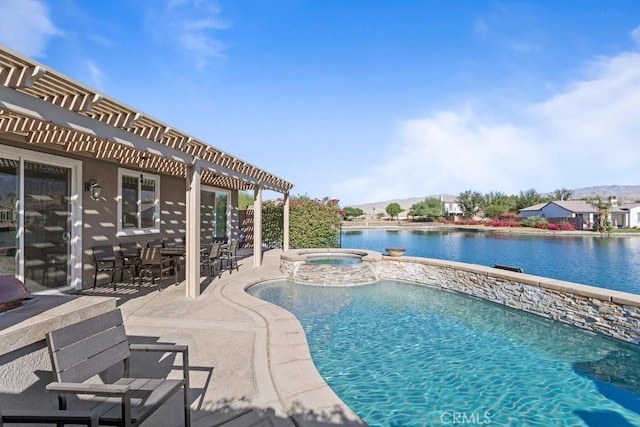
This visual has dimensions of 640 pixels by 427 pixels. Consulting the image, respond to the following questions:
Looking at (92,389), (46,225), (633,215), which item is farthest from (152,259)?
(633,215)

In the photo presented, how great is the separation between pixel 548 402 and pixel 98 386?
14.4 feet

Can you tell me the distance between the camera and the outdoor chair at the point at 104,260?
7508 mm

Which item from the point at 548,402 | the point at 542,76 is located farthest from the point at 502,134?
the point at 548,402

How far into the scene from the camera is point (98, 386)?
2.04 m

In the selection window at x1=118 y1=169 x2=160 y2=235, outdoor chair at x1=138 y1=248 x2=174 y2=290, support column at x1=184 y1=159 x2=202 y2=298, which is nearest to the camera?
support column at x1=184 y1=159 x2=202 y2=298

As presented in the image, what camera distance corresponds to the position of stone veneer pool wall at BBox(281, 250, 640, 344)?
5.93m

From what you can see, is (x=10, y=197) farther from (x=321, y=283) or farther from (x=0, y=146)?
(x=321, y=283)

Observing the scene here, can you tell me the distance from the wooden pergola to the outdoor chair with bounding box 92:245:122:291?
2.01 m

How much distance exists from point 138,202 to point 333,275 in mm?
5806

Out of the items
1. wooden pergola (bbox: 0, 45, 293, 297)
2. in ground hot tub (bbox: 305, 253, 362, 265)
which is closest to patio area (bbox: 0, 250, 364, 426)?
wooden pergola (bbox: 0, 45, 293, 297)

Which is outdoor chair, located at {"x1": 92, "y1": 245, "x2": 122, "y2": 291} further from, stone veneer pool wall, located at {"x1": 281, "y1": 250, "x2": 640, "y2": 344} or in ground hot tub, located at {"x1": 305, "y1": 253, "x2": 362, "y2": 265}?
in ground hot tub, located at {"x1": 305, "y1": 253, "x2": 362, "y2": 265}

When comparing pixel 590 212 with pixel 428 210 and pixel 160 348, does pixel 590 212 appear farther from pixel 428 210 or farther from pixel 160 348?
pixel 160 348

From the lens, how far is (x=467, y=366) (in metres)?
4.66

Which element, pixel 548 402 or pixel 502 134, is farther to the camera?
pixel 502 134
